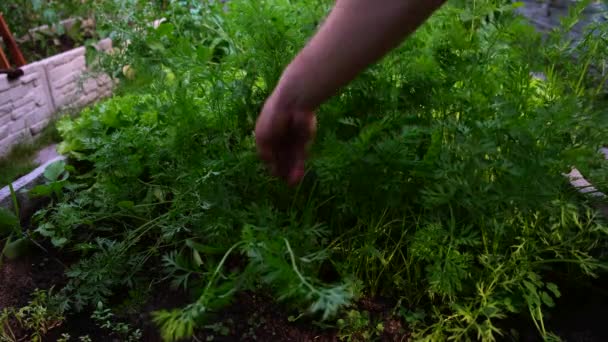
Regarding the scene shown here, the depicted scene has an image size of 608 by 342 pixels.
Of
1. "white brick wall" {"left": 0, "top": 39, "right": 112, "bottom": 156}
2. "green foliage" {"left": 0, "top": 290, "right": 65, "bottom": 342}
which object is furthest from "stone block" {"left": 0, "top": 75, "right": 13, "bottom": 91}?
"green foliage" {"left": 0, "top": 290, "right": 65, "bottom": 342}

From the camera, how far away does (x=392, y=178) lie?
1329 mm

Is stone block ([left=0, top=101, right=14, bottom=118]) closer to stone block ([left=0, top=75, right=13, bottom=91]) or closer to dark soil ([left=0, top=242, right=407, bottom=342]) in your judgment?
stone block ([left=0, top=75, right=13, bottom=91])

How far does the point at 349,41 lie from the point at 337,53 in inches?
1.0

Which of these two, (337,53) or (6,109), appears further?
(6,109)

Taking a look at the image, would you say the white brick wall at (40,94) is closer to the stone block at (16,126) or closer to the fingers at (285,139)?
the stone block at (16,126)

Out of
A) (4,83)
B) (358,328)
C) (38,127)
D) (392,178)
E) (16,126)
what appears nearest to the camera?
(392,178)

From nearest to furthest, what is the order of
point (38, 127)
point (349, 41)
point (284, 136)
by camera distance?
point (349, 41) < point (284, 136) < point (38, 127)

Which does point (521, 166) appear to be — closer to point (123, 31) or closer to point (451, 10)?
point (451, 10)

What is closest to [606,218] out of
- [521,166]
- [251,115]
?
[521,166]

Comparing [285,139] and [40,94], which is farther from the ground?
[285,139]

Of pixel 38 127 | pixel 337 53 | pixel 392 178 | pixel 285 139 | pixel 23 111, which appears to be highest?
pixel 337 53

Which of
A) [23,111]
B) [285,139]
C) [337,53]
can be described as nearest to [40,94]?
[23,111]

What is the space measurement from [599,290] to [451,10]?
0.98m

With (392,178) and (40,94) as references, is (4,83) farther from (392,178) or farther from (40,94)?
(392,178)
